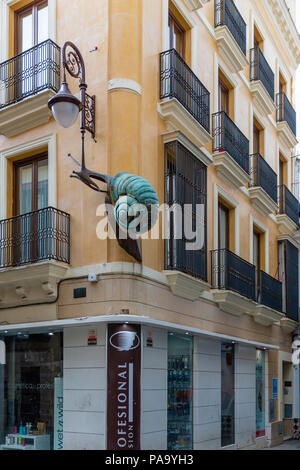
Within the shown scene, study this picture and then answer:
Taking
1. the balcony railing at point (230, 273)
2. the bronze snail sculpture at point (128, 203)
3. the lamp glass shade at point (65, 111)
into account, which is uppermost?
the lamp glass shade at point (65, 111)

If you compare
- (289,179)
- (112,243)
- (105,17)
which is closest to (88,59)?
(105,17)

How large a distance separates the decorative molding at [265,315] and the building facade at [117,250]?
4.48 ft

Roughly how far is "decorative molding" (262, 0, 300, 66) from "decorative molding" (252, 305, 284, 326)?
9.43 m

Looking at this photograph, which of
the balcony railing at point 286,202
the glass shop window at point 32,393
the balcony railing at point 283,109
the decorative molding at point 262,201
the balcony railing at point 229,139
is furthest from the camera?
the balcony railing at point 283,109

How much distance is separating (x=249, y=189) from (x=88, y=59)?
280 inches

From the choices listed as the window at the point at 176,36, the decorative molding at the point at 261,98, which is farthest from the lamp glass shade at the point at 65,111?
the decorative molding at the point at 261,98

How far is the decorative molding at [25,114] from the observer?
1159cm

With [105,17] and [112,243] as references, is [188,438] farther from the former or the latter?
[105,17]

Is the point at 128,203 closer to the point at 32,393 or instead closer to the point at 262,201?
the point at 32,393

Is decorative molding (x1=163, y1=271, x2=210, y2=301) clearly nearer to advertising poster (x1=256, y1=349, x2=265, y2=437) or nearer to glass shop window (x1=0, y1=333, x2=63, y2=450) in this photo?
glass shop window (x1=0, y1=333, x2=63, y2=450)

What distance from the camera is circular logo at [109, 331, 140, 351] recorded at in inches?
400

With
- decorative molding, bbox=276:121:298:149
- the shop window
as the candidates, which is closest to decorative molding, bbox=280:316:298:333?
the shop window

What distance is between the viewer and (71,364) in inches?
423

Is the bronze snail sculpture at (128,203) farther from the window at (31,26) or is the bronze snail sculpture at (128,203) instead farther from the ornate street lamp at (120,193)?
the window at (31,26)
